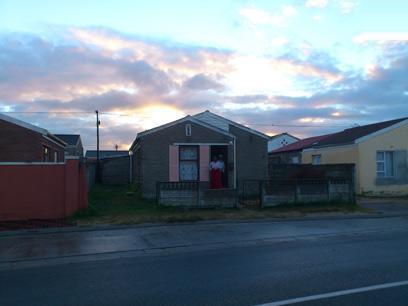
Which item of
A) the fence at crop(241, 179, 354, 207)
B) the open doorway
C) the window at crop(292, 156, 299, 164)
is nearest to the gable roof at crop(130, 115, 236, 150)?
the open doorway

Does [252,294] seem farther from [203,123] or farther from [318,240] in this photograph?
[203,123]

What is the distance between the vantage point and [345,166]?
63.0 feet

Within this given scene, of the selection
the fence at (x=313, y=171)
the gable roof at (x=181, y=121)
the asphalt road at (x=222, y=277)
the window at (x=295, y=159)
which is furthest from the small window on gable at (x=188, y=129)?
the window at (x=295, y=159)

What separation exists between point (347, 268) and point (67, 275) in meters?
4.61

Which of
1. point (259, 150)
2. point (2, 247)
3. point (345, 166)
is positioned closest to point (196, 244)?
point (2, 247)

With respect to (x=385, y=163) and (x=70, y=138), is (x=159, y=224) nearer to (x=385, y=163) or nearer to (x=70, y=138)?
(x=385, y=163)

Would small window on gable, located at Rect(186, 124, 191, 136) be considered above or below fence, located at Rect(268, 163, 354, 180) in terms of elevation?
above

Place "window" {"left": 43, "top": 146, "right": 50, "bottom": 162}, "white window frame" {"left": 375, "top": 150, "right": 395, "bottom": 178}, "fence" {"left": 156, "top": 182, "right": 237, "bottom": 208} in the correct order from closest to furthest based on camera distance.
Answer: "fence" {"left": 156, "top": 182, "right": 237, "bottom": 208}, "window" {"left": 43, "top": 146, "right": 50, "bottom": 162}, "white window frame" {"left": 375, "top": 150, "right": 395, "bottom": 178}

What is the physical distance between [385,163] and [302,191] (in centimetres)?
965

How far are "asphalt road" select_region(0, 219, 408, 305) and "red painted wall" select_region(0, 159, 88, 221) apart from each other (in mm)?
5650

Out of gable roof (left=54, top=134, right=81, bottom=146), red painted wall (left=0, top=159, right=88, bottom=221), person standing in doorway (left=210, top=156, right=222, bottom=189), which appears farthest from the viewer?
gable roof (left=54, top=134, right=81, bottom=146)

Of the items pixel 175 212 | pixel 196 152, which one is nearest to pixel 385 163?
pixel 196 152

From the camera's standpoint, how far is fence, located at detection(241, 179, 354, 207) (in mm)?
17125

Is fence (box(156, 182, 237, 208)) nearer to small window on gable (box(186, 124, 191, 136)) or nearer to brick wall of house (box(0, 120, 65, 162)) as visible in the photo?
small window on gable (box(186, 124, 191, 136))
